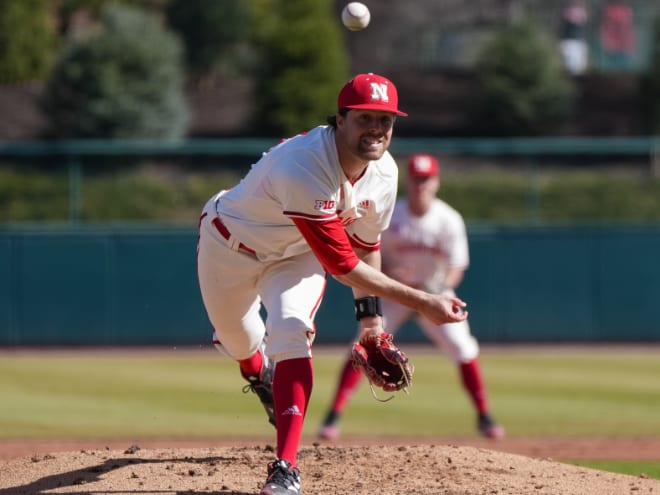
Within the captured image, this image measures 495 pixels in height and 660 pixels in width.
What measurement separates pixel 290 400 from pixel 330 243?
66 centimetres

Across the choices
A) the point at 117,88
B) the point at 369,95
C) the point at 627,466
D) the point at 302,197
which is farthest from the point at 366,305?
the point at 117,88

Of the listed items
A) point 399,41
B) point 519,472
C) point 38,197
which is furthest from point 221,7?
point 519,472

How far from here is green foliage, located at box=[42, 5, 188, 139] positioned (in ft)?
70.3

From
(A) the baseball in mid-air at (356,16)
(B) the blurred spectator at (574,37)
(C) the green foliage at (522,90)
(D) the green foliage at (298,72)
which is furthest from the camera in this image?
(B) the blurred spectator at (574,37)

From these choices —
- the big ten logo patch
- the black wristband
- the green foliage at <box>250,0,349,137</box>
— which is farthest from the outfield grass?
the green foliage at <box>250,0,349,137</box>

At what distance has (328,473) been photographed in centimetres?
507

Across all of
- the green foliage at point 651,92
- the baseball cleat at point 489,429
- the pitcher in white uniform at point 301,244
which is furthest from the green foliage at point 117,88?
the pitcher in white uniform at point 301,244

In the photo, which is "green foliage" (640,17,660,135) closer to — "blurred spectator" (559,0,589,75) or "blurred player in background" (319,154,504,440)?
"blurred spectator" (559,0,589,75)

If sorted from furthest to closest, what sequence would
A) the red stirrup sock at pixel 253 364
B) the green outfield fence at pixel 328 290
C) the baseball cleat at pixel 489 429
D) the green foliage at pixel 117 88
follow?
1. the green foliage at pixel 117 88
2. the green outfield fence at pixel 328 290
3. the baseball cleat at pixel 489 429
4. the red stirrup sock at pixel 253 364

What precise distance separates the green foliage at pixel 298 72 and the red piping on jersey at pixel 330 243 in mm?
18332

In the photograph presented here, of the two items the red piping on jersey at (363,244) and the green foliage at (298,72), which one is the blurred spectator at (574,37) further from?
the red piping on jersey at (363,244)

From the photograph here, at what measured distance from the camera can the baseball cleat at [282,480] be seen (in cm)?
435

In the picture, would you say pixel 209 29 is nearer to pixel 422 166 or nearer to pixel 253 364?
pixel 422 166

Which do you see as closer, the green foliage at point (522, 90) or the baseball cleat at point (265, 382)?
the baseball cleat at point (265, 382)
